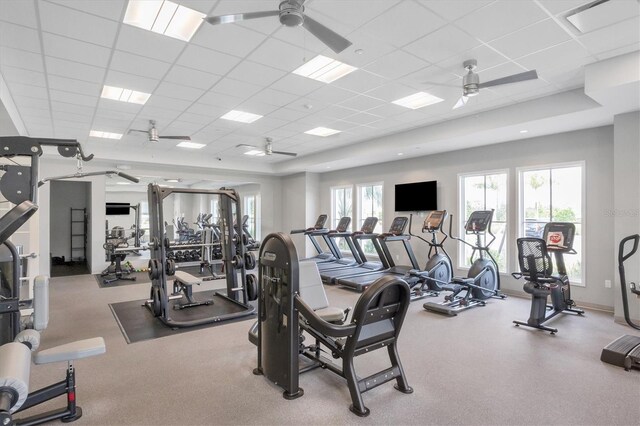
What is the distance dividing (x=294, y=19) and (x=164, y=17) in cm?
137

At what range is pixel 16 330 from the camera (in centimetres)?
260

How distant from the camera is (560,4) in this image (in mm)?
2822

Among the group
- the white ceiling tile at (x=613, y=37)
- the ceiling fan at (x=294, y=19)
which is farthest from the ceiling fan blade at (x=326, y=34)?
the white ceiling tile at (x=613, y=37)

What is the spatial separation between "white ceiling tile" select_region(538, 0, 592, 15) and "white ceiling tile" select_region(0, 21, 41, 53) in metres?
4.32

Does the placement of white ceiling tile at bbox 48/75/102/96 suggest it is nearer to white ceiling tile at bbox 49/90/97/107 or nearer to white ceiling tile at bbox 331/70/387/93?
white ceiling tile at bbox 49/90/97/107

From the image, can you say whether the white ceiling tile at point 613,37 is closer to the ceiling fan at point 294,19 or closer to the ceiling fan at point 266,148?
the ceiling fan at point 294,19

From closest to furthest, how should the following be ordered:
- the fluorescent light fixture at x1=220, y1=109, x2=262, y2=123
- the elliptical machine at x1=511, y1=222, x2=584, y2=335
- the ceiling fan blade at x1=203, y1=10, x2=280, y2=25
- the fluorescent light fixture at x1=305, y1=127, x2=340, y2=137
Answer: the ceiling fan blade at x1=203, y1=10, x2=280, y2=25 < the elliptical machine at x1=511, y1=222, x2=584, y2=335 < the fluorescent light fixture at x1=220, y1=109, x2=262, y2=123 < the fluorescent light fixture at x1=305, y1=127, x2=340, y2=137

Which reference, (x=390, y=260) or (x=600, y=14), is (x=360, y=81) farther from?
(x=390, y=260)

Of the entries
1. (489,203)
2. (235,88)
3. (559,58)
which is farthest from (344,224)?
(559,58)

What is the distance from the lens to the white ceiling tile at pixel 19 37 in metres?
3.07

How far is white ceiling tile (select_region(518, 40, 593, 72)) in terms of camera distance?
356 cm

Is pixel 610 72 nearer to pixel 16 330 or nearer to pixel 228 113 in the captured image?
pixel 228 113

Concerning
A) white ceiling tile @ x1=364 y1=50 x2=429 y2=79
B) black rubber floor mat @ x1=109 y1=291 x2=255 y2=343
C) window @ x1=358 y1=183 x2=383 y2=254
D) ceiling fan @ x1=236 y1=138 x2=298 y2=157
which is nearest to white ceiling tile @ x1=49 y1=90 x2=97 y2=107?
black rubber floor mat @ x1=109 y1=291 x2=255 y2=343

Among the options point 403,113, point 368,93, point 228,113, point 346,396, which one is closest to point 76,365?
point 346,396
